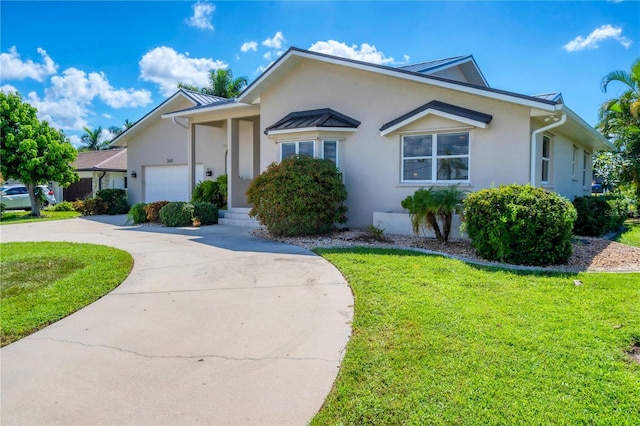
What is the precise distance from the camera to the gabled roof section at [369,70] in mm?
9377

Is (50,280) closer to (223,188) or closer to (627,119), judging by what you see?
(223,188)

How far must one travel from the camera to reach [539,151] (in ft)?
34.4

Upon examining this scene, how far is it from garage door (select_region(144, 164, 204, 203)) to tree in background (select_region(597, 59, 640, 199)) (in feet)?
67.1

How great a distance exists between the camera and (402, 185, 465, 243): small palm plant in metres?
8.85

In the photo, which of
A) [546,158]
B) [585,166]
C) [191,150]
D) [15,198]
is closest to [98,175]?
[15,198]

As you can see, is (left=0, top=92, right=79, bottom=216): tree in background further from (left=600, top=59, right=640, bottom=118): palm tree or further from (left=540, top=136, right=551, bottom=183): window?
(left=600, top=59, right=640, bottom=118): palm tree

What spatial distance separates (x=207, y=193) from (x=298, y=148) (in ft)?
17.1

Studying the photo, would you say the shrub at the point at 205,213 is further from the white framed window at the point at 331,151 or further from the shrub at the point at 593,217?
the shrub at the point at 593,217

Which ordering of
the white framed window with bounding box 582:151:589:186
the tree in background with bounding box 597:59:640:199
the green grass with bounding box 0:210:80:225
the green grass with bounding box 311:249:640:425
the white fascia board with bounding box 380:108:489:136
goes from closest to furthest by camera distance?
the green grass with bounding box 311:249:640:425 → the white fascia board with bounding box 380:108:489:136 → the white framed window with bounding box 582:151:589:186 → the green grass with bounding box 0:210:80:225 → the tree in background with bounding box 597:59:640:199

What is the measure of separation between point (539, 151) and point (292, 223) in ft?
22.0

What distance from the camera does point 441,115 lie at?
34.2ft

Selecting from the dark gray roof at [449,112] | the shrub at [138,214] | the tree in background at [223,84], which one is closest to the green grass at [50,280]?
the shrub at [138,214]

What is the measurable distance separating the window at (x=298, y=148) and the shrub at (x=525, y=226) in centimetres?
617

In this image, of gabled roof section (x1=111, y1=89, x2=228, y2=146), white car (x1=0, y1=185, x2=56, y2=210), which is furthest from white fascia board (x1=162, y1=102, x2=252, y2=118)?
white car (x1=0, y1=185, x2=56, y2=210)
